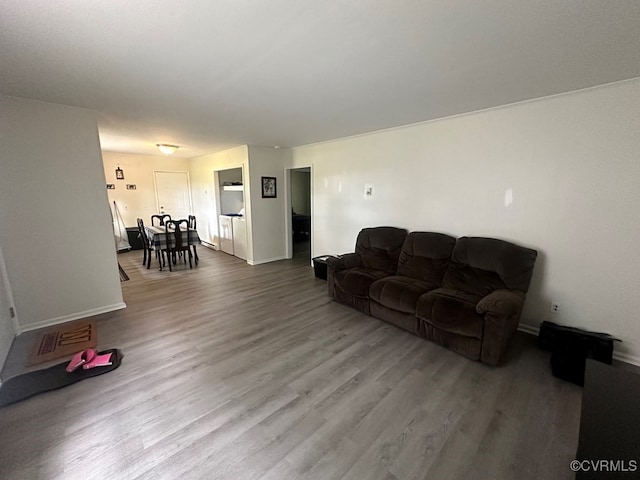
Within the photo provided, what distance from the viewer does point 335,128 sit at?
12.6ft

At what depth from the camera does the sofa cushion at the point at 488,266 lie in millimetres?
2650

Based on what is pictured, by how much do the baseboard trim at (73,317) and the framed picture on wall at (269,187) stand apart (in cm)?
308

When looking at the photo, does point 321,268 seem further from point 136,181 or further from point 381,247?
point 136,181

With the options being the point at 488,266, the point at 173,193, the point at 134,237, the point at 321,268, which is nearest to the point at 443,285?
the point at 488,266

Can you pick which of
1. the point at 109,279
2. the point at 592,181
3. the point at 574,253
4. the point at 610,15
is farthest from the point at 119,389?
the point at 592,181

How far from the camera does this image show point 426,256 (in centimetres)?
332

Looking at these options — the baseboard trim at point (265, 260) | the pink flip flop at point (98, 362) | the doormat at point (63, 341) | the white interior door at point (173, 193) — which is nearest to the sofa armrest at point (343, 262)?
the baseboard trim at point (265, 260)

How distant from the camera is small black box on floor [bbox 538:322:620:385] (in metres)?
2.15

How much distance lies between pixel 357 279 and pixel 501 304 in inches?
60.7

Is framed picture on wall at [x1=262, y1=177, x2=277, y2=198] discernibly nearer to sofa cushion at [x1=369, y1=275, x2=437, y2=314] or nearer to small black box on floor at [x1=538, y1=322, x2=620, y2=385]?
sofa cushion at [x1=369, y1=275, x2=437, y2=314]

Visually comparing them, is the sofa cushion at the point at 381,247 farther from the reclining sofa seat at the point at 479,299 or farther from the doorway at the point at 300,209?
the doorway at the point at 300,209

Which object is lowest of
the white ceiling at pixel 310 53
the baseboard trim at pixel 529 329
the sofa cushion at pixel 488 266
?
the baseboard trim at pixel 529 329

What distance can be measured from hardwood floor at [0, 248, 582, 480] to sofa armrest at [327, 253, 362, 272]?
856mm

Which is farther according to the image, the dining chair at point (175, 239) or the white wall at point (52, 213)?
the dining chair at point (175, 239)
